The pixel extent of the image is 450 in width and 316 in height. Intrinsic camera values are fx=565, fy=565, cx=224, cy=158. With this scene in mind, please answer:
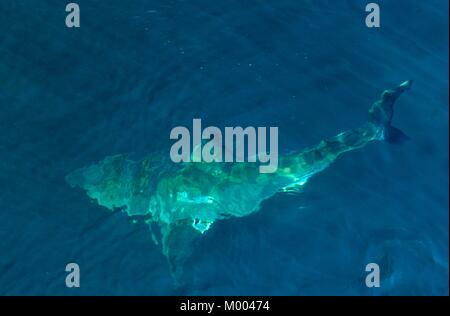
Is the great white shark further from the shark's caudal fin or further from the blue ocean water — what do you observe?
the blue ocean water

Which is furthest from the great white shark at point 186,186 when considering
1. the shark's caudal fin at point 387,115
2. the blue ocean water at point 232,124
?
the blue ocean water at point 232,124

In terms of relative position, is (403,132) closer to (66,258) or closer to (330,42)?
(330,42)

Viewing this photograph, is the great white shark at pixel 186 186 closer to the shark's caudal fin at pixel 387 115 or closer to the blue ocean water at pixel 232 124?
the shark's caudal fin at pixel 387 115

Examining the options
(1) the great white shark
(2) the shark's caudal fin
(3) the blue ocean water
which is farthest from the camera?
(2) the shark's caudal fin

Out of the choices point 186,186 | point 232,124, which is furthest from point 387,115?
point 186,186

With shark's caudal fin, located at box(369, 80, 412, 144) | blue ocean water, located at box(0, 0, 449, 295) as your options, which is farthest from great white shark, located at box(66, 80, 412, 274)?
blue ocean water, located at box(0, 0, 449, 295)

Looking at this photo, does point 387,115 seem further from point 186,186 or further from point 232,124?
point 186,186
